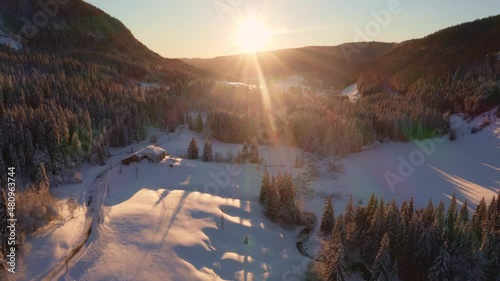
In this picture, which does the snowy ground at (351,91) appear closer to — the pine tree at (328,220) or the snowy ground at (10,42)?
the pine tree at (328,220)

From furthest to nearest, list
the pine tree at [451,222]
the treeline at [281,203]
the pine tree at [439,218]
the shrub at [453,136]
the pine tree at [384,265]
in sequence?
the shrub at [453,136]
the treeline at [281,203]
the pine tree at [439,218]
the pine tree at [451,222]
the pine tree at [384,265]

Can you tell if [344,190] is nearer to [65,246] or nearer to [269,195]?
[269,195]

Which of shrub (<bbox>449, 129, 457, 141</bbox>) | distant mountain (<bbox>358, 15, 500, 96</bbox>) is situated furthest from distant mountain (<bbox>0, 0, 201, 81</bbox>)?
shrub (<bbox>449, 129, 457, 141</bbox>)

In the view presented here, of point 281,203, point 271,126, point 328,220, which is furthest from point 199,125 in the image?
point 328,220

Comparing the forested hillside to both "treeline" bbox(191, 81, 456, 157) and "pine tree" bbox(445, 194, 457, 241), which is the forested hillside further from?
"pine tree" bbox(445, 194, 457, 241)

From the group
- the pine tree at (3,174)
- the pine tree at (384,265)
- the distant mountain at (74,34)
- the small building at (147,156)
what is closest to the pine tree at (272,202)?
the pine tree at (384,265)

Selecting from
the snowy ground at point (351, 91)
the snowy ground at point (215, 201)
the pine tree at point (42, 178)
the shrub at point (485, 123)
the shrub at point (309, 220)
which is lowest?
the shrub at point (309, 220)

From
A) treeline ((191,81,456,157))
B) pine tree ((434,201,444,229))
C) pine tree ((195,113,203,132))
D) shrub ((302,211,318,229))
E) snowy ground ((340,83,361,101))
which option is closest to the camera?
pine tree ((434,201,444,229))

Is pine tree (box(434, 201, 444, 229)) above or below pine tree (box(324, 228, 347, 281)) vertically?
above
